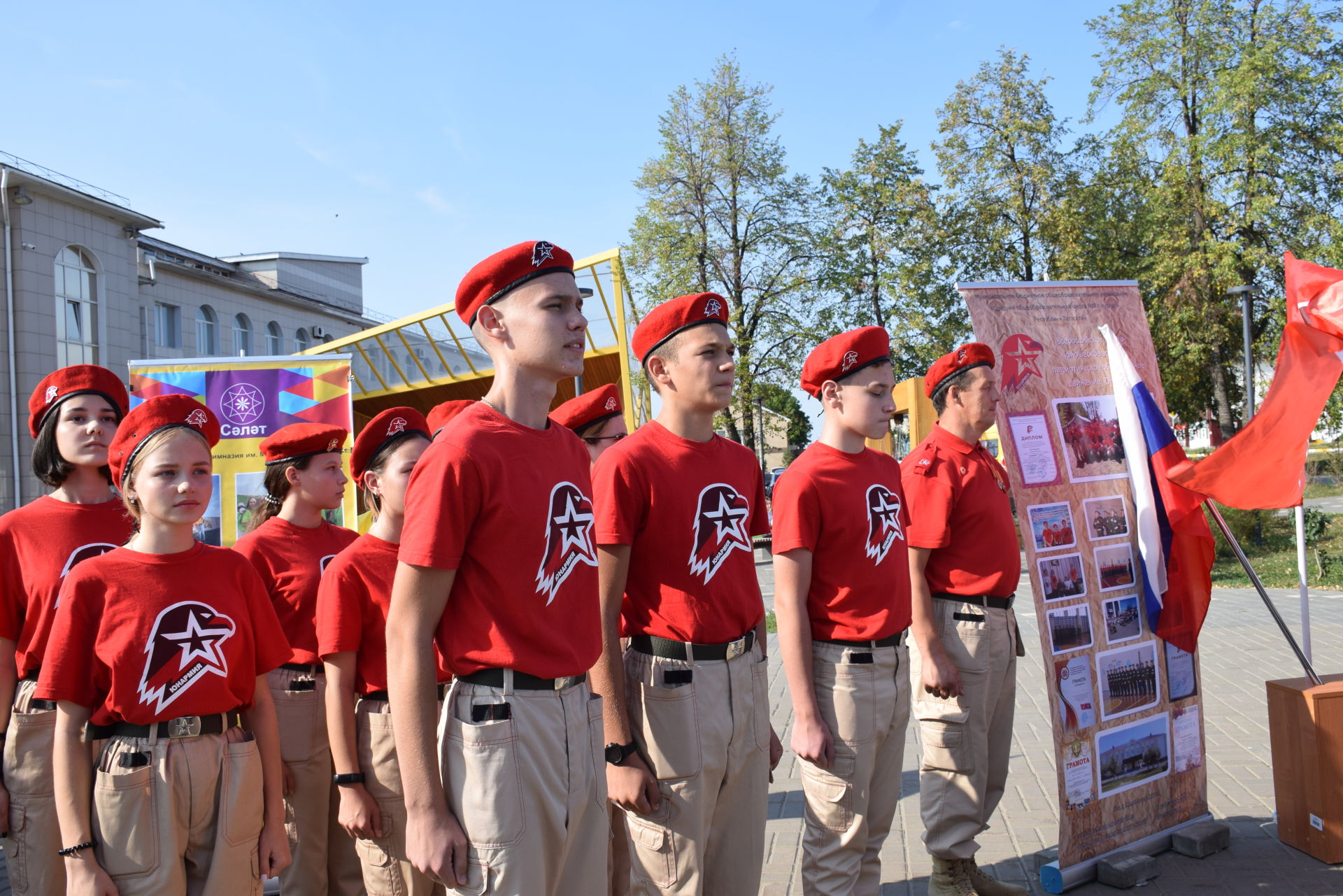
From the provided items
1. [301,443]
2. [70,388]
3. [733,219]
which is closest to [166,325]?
[733,219]

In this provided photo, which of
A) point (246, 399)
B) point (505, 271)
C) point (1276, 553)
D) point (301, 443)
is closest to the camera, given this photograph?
point (505, 271)

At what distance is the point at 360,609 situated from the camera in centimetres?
308

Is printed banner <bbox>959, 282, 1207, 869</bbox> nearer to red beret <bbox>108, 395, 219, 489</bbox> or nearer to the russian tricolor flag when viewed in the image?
the russian tricolor flag

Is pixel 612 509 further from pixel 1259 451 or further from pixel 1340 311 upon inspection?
pixel 1340 311

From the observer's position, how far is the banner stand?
3.91 metres

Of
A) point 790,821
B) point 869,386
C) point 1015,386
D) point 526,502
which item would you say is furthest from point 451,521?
point 790,821

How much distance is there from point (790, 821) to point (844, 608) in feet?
6.88

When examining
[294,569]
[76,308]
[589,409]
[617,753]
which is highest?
[76,308]

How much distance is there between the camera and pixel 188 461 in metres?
2.75

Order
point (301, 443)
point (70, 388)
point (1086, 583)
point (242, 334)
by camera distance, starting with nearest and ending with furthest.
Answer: point (70, 388), point (301, 443), point (1086, 583), point (242, 334)

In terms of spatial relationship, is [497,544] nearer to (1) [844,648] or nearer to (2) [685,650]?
(2) [685,650]

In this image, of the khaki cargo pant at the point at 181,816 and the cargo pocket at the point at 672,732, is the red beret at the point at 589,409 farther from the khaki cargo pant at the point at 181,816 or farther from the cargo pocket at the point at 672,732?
the khaki cargo pant at the point at 181,816

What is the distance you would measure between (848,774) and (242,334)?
36901mm

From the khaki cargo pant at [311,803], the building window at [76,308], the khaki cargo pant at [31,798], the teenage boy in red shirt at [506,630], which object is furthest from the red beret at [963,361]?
the building window at [76,308]
